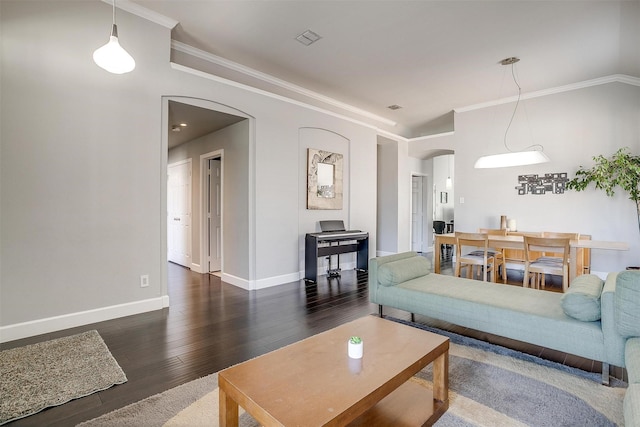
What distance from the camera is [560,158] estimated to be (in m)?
5.37

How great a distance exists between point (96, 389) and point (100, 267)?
61.1 inches

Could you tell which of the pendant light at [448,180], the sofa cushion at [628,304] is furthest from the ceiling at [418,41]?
the pendant light at [448,180]

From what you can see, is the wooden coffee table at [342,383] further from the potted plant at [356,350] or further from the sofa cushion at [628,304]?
the sofa cushion at [628,304]

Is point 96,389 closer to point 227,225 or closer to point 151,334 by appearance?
point 151,334

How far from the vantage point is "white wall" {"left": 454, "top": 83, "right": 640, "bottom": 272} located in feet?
15.9

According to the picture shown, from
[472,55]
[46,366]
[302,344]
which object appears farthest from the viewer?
[472,55]

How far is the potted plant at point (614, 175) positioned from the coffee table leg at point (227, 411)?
18.7 feet

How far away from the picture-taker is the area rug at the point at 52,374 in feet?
5.91

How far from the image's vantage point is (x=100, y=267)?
3.13 m

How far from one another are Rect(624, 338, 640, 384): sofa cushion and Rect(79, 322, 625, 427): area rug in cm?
32

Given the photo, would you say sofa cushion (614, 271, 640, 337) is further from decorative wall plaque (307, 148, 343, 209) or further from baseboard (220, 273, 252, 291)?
decorative wall plaque (307, 148, 343, 209)

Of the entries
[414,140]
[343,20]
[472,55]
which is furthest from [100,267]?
[414,140]

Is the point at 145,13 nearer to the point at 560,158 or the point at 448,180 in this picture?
the point at 560,158

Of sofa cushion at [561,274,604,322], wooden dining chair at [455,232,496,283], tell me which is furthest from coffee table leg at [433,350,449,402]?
wooden dining chair at [455,232,496,283]
